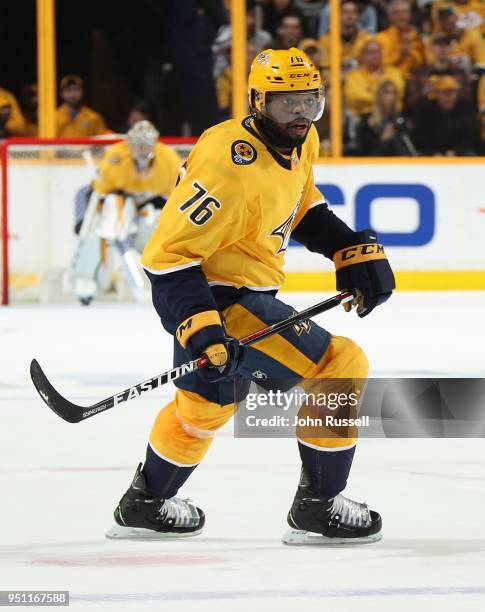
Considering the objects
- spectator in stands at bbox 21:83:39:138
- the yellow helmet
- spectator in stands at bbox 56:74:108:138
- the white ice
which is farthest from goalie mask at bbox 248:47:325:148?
spectator in stands at bbox 21:83:39:138

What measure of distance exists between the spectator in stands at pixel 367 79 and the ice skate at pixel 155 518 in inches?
232

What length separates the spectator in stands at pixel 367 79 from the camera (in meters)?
8.62

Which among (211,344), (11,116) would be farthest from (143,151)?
(211,344)

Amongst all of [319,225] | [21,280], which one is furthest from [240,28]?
[319,225]

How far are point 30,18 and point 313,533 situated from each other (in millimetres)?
6147

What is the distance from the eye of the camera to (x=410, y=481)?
3.38 metres

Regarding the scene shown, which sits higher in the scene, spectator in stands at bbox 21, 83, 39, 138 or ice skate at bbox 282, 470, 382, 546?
spectator in stands at bbox 21, 83, 39, 138

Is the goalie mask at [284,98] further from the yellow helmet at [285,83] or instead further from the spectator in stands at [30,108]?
the spectator in stands at [30,108]

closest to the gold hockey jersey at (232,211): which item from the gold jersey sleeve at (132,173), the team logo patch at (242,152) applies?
the team logo patch at (242,152)

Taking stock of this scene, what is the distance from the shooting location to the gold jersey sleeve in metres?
8.35

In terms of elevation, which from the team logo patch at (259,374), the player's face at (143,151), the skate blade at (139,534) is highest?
the player's face at (143,151)

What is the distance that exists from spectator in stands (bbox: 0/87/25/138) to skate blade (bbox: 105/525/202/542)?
5990 millimetres

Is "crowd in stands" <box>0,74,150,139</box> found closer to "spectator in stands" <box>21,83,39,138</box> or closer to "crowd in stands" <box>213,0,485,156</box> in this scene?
"spectator in stands" <box>21,83,39,138</box>

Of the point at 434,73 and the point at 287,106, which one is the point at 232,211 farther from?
the point at 434,73
